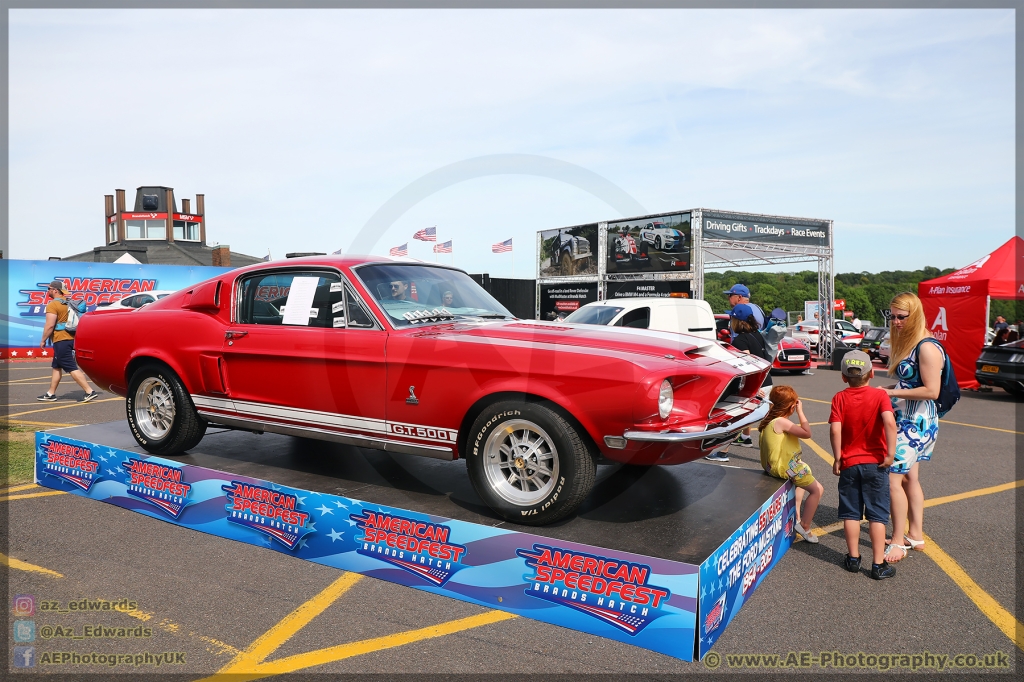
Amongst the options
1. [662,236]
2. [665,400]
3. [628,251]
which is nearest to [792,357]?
[662,236]

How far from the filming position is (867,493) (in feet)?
12.7

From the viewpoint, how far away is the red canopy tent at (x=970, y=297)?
1382cm

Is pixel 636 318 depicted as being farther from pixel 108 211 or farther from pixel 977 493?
pixel 108 211

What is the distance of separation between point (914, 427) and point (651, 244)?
1490 centimetres

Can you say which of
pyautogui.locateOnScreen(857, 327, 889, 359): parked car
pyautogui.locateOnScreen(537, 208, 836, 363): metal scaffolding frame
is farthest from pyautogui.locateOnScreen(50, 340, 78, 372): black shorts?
pyautogui.locateOnScreen(857, 327, 889, 359): parked car

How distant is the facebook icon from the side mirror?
254cm

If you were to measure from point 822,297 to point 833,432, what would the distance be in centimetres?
1814

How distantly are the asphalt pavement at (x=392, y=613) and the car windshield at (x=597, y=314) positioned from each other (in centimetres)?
564

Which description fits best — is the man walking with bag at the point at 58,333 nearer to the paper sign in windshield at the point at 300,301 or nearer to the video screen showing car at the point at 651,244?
the paper sign in windshield at the point at 300,301

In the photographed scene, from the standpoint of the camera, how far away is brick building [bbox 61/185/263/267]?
181 ft

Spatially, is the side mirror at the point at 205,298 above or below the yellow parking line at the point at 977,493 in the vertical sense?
above

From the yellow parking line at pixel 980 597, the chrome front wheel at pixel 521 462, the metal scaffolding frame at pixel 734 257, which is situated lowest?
the yellow parking line at pixel 980 597

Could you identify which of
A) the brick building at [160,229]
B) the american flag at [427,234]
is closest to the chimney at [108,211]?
the brick building at [160,229]

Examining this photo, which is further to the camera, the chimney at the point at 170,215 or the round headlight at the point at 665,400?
the chimney at the point at 170,215
